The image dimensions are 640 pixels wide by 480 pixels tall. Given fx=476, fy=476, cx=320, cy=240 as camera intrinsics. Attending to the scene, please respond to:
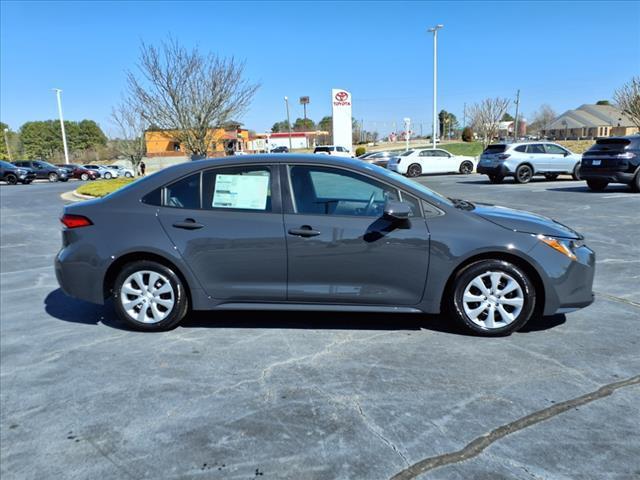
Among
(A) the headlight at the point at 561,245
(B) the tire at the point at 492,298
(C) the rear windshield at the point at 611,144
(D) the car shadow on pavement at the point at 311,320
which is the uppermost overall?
(C) the rear windshield at the point at 611,144

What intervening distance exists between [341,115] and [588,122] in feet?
253

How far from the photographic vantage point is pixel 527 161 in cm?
Result: 1850

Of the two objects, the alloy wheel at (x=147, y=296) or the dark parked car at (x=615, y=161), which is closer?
the alloy wheel at (x=147, y=296)

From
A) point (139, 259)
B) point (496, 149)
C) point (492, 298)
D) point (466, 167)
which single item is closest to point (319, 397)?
point (492, 298)

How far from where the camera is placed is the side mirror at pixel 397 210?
12.4 ft

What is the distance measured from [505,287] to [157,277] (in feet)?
9.63

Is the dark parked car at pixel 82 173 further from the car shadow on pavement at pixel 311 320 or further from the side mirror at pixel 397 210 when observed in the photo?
the side mirror at pixel 397 210

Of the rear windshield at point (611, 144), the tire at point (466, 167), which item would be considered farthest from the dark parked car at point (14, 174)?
the rear windshield at point (611, 144)

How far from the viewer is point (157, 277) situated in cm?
413

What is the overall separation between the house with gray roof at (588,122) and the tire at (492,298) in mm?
104914

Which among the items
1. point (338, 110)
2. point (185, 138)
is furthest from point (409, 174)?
point (338, 110)

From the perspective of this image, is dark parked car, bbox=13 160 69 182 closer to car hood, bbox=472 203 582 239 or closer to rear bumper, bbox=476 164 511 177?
rear bumper, bbox=476 164 511 177

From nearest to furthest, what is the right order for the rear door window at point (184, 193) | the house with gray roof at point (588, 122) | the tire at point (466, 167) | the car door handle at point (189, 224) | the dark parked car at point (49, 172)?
1. the car door handle at point (189, 224)
2. the rear door window at point (184, 193)
3. the tire at point (466, 167)
4. the dark parked car at point (49, 172)
5. the house with gray roof at point (588, 122)

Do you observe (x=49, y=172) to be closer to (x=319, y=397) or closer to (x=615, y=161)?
(x=615, y=161)
